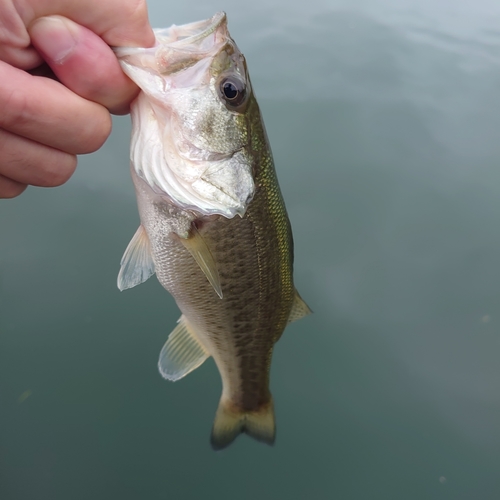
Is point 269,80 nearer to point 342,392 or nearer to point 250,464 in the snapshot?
point 342,392

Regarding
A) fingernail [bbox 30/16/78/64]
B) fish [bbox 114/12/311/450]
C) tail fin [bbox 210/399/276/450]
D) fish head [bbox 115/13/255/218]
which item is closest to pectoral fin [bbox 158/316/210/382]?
fish [bbox 114/12/311/450]

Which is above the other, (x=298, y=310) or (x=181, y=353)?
(x=298, y=310)

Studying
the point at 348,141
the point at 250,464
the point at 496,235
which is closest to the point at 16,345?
the point at 250,464

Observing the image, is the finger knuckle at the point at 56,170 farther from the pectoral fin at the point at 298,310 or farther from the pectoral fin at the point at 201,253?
the pectoral fin at the point at 298,310

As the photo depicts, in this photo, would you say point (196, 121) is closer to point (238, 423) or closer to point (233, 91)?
point (233, 91)

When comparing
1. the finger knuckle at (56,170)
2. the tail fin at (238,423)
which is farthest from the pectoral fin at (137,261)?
the tail fin at (238,423)

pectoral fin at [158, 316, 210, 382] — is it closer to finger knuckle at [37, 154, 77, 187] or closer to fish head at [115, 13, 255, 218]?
fish head at [115, 13, 255, 218]

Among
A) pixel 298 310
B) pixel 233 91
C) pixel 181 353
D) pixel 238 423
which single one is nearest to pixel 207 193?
pixel 233 91
